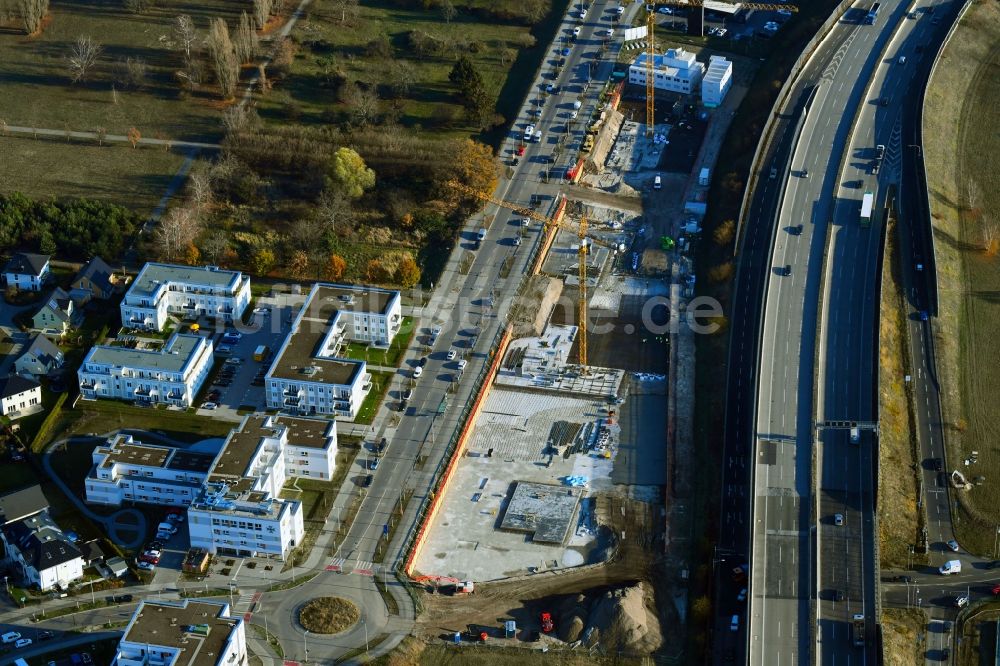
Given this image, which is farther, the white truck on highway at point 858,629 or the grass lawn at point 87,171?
the grass lawn at point 87,171

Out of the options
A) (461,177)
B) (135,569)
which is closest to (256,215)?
(461,177)

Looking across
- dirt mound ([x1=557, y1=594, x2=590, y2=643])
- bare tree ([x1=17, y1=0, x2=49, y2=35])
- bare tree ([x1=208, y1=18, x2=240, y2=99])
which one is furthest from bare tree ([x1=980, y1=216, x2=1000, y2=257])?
bare tree ([x1=17, y1=0, x2=49, y2=35])

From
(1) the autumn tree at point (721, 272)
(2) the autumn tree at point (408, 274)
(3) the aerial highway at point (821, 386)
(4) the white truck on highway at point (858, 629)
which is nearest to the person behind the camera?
(4) the white truck on highway at point (858, 629)

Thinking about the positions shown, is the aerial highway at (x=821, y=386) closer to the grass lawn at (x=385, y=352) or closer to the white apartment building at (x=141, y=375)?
the grass lawn at (x=385, y=352)

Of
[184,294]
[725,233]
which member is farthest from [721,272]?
[184,294]

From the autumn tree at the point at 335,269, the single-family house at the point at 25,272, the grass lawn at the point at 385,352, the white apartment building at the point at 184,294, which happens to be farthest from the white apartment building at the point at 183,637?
the single-family house at the point at 25,272

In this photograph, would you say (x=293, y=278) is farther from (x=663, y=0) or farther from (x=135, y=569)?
(x=663, y=0)
